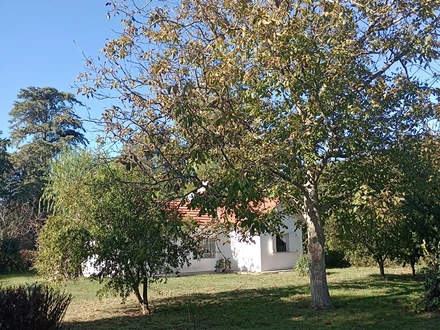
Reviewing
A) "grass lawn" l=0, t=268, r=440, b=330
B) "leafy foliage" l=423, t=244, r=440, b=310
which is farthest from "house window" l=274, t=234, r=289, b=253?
"leafy foliage" l=423, t=244, r=440, b=310

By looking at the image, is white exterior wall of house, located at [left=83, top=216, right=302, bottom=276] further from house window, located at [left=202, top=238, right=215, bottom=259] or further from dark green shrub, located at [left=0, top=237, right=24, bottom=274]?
dark green shrub, located at [left=0, top=237, right=24, bottom=274]

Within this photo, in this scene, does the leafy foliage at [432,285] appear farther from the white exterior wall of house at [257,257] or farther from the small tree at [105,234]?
the white exterior wall of house at [257,257]

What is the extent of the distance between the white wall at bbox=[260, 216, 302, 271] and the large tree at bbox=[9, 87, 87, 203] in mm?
22547

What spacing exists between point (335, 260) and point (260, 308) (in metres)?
15.5

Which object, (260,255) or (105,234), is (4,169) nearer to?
(260,255)

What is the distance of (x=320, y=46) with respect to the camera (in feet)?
28.6

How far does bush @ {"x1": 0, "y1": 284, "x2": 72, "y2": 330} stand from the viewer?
22.2 feet

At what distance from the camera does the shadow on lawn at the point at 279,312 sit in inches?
366

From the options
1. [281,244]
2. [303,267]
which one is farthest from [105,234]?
[281,244]

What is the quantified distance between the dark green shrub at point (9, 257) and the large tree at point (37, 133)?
9.31m

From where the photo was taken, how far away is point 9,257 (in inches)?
1109

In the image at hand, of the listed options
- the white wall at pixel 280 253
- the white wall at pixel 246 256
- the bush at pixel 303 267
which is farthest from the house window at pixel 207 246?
the bush at pixel 303 267

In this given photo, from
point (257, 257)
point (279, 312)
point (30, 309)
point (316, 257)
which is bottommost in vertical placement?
point (279, 312)

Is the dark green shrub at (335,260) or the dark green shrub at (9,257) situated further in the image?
the dark green shrub at (9,257)
